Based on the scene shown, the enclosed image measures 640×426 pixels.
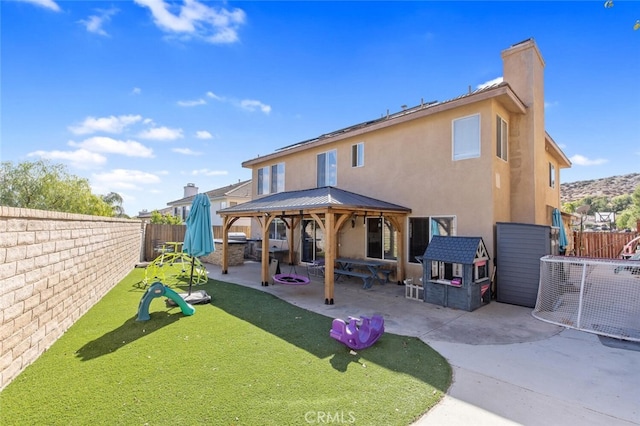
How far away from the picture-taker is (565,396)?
3.62m

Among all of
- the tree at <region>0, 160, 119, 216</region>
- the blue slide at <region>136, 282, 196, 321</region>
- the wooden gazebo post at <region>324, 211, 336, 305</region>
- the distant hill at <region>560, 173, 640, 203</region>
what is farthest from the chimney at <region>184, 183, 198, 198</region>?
the distant hill at <region>560, 173, 640, 203</region>

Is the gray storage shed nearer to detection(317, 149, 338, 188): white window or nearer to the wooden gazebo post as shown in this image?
the wooden gazebo post

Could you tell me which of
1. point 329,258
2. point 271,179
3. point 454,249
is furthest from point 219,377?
point 271,179

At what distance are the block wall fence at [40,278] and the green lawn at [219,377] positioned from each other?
0.91ft

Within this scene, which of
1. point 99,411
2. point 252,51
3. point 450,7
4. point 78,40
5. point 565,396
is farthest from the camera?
point 252,51

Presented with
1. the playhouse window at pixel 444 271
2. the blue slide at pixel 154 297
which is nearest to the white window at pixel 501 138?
the playhouse window at pixel 444 271

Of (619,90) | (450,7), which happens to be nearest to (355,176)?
(450,7)

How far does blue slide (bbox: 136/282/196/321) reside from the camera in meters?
6.20

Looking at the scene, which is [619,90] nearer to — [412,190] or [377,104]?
[377,104]

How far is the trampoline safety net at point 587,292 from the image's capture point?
262 inches

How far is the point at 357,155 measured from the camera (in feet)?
39.3

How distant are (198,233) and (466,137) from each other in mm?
8409

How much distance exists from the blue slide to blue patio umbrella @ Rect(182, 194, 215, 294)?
127cm

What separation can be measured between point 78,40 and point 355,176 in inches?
390
